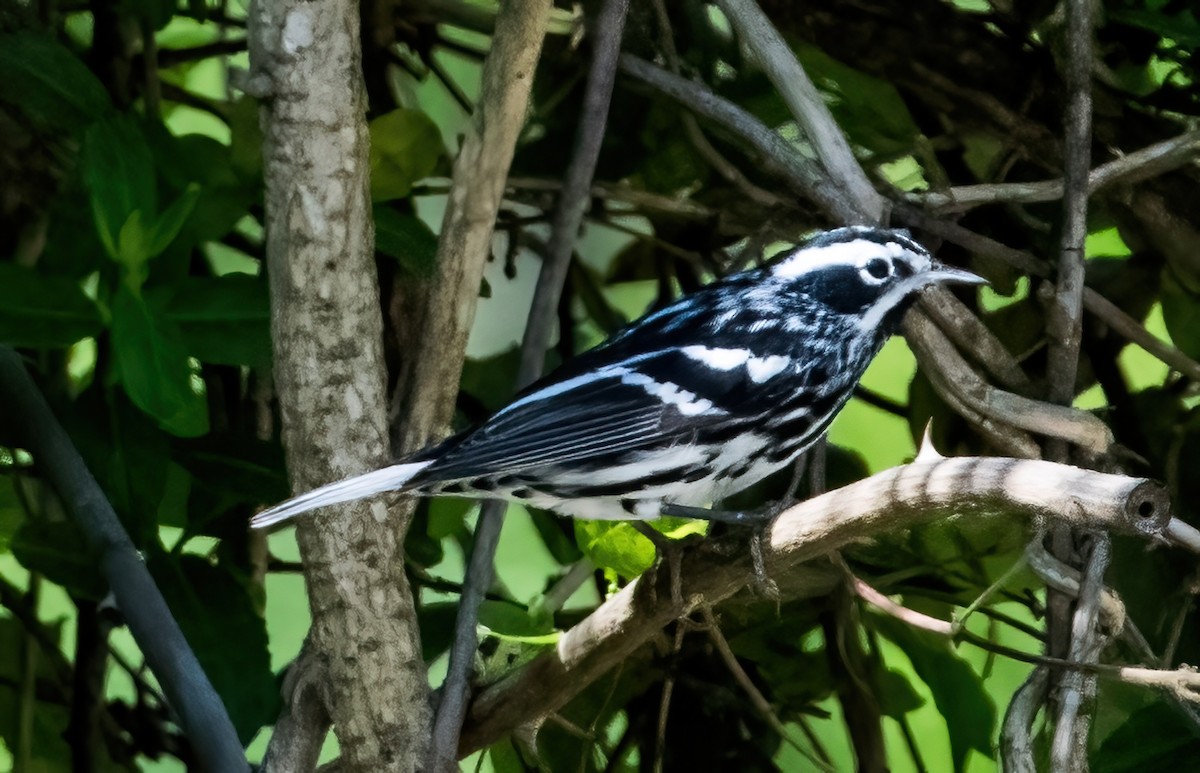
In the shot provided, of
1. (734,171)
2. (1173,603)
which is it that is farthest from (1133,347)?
(734,171)

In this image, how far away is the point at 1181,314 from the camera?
4.43 feet

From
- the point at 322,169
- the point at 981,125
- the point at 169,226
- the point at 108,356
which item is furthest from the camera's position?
the point at 981,125

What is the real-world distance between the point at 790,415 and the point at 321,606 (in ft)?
1.46

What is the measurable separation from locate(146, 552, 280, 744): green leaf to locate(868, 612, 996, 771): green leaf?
2.17 ft

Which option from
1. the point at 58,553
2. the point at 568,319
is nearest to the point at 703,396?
the point at 568,319

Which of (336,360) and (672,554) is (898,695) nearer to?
(672,554)

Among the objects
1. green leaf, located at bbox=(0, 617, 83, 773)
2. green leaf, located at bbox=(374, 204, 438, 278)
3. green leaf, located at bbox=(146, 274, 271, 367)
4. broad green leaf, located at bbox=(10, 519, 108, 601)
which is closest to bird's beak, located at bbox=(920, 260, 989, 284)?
green leaf, located at bbox=(374, 204, 438, 278)

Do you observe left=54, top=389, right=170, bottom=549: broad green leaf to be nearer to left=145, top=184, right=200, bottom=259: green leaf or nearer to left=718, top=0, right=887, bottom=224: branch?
left=145, top=184, right=200, bottom=259: green leaf

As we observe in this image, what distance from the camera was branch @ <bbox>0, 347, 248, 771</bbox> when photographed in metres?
1.14

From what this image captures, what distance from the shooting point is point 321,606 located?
111cm

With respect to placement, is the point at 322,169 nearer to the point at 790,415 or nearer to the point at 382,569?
the point at 382,569

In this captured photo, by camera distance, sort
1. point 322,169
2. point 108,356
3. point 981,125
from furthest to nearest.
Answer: point 981,125 → point 108,356 → point 322,169

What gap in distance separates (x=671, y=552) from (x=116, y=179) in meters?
0.59

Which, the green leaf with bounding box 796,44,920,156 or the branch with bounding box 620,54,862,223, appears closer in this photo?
the branch with bounding box 620,54,862,223
